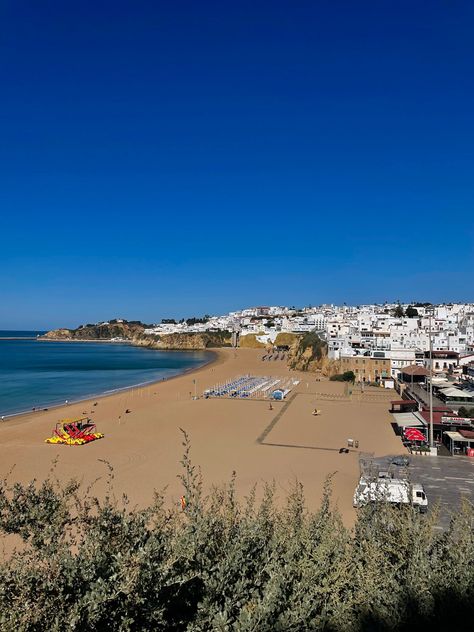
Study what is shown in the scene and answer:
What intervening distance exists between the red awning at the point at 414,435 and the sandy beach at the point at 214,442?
88 centimetres

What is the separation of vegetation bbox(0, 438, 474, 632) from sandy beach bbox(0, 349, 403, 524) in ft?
18.0

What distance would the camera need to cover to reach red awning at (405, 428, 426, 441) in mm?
19636

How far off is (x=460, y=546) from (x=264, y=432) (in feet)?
63.1

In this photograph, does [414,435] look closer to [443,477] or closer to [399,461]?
[399,461]

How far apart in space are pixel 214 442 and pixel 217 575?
1822 cm

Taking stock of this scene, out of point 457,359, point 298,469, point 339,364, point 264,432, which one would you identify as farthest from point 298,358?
point 298,469

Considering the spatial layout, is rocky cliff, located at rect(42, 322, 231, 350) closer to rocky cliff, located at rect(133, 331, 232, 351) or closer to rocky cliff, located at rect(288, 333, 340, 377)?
rocky cliff, located at rect(133, 331, 232, 351)

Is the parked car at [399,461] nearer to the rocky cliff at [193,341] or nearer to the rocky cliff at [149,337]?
the rocky cliff at [193,341]

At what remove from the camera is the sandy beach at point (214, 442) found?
642 inches

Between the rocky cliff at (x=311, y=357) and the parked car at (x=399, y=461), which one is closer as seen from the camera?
the parked car at (x=399, y=461)

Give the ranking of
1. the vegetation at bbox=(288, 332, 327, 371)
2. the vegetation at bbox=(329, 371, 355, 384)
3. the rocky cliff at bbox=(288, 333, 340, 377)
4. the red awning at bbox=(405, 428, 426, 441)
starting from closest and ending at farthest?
the red awning at bbox=(405, 428, 426, 441) < the vegetation at bbox=(329, 371, 355, 384) < the rocky cliff at bbox=(288, 333, 340, 377) < the vegetation at bbox=(288, 332, 327, 371)

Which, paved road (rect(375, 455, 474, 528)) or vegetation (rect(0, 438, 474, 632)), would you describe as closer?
vegetation (rect(0, 438, 474, 632))

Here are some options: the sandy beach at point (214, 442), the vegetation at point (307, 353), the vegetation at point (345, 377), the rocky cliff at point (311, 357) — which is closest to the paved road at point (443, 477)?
the sandy beach at point (214, 442)

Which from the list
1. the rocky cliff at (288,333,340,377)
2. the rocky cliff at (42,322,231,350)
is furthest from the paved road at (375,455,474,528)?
the rocky cliff at (42,322,231,350)
